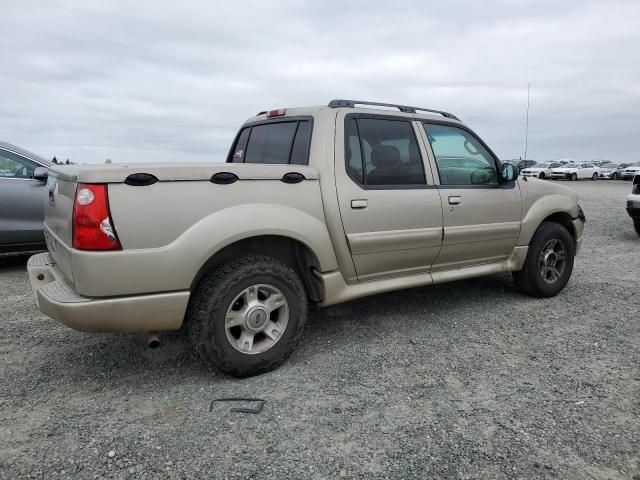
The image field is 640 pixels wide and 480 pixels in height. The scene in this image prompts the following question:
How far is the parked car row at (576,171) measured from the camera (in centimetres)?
3376

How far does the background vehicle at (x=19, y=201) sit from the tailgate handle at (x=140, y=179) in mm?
3885

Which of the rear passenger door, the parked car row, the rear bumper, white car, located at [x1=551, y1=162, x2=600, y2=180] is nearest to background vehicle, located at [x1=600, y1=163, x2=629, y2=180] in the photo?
the parked car row

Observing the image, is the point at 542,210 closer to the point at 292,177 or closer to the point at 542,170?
the point at 292,177

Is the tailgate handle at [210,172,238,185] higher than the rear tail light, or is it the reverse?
the tailgate handle at [210,172,238,185]

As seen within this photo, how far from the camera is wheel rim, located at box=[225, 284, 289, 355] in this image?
3029 mm

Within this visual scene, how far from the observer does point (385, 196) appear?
3.60 m

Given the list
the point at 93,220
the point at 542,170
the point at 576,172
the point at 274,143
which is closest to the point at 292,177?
the point at 274,143

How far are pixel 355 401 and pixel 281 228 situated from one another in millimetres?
1151

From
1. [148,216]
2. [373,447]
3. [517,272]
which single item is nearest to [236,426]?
[373,447]

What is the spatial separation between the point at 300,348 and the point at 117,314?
141 cm

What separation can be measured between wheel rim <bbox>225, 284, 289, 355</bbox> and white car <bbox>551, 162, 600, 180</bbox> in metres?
35.0

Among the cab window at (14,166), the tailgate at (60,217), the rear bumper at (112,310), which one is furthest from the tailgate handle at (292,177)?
the cab window at (14,166)

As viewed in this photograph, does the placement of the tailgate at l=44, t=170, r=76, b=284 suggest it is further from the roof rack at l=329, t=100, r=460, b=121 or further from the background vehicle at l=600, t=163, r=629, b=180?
the background vehicle at l=600, t=163, r=629, b=180

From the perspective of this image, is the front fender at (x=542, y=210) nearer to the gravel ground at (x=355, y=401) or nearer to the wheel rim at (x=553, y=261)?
the wheel rim at (x=553, y=261)
